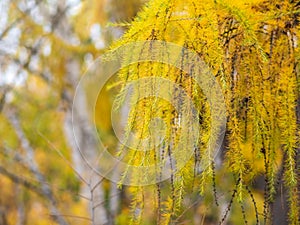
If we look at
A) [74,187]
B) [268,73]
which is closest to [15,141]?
[74,187]

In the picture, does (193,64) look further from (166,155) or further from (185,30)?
(166,155)

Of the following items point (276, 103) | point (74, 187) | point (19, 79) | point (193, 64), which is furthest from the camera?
point (74, 187)

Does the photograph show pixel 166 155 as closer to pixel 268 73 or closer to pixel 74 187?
pixel 268 73

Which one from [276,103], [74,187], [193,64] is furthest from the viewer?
[74,187]

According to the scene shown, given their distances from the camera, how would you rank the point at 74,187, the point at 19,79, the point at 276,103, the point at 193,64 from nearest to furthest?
the point at 193,64 < the point at 276,103 < the point at 19,79 < the point at 74,187

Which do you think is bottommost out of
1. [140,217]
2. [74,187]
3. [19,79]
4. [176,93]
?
[140,217]

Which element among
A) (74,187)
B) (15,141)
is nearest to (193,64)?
(74,187)

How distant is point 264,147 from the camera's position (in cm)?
137

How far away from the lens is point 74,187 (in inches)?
247

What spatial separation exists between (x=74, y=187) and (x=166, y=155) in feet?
16.5

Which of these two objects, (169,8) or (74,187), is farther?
(74,187)

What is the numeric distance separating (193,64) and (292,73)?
0.33 metres

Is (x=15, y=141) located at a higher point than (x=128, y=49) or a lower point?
higher

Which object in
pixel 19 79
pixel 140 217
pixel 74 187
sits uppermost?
pixel 19 79
